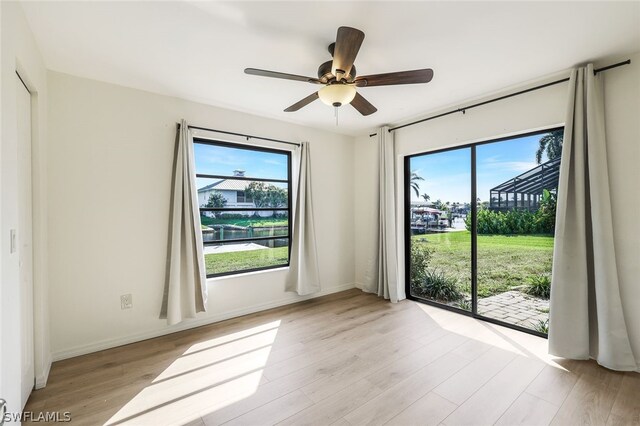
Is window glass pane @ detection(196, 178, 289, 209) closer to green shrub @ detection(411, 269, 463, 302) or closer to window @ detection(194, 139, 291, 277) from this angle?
window @ detection(194, 139, 291, 277)

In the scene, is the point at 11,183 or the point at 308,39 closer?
the point at 11,183

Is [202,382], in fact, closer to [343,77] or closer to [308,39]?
[343,77]

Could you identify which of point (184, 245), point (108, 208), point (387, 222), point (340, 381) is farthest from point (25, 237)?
point (387, 222)

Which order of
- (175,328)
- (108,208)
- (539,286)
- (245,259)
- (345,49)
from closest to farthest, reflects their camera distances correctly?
(345,49) < (108,208) < (539,286) < (175,328) < (245,259)

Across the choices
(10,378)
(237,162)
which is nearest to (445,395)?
(10,378)

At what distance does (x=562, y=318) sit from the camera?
2.40 meters

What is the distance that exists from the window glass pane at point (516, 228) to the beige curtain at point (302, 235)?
6.87 feet

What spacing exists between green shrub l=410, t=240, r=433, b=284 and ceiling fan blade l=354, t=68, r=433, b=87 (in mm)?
2532

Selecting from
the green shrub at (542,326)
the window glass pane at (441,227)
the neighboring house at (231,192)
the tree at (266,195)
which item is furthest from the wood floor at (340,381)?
the tree at (266,195)

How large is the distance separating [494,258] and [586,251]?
927mm

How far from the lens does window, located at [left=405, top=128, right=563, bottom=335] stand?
2898 millimetres

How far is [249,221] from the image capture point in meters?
3.69

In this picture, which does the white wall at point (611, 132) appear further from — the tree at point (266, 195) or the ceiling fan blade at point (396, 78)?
the tree at point (266, 195)

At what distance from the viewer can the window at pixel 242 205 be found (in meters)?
3.38
